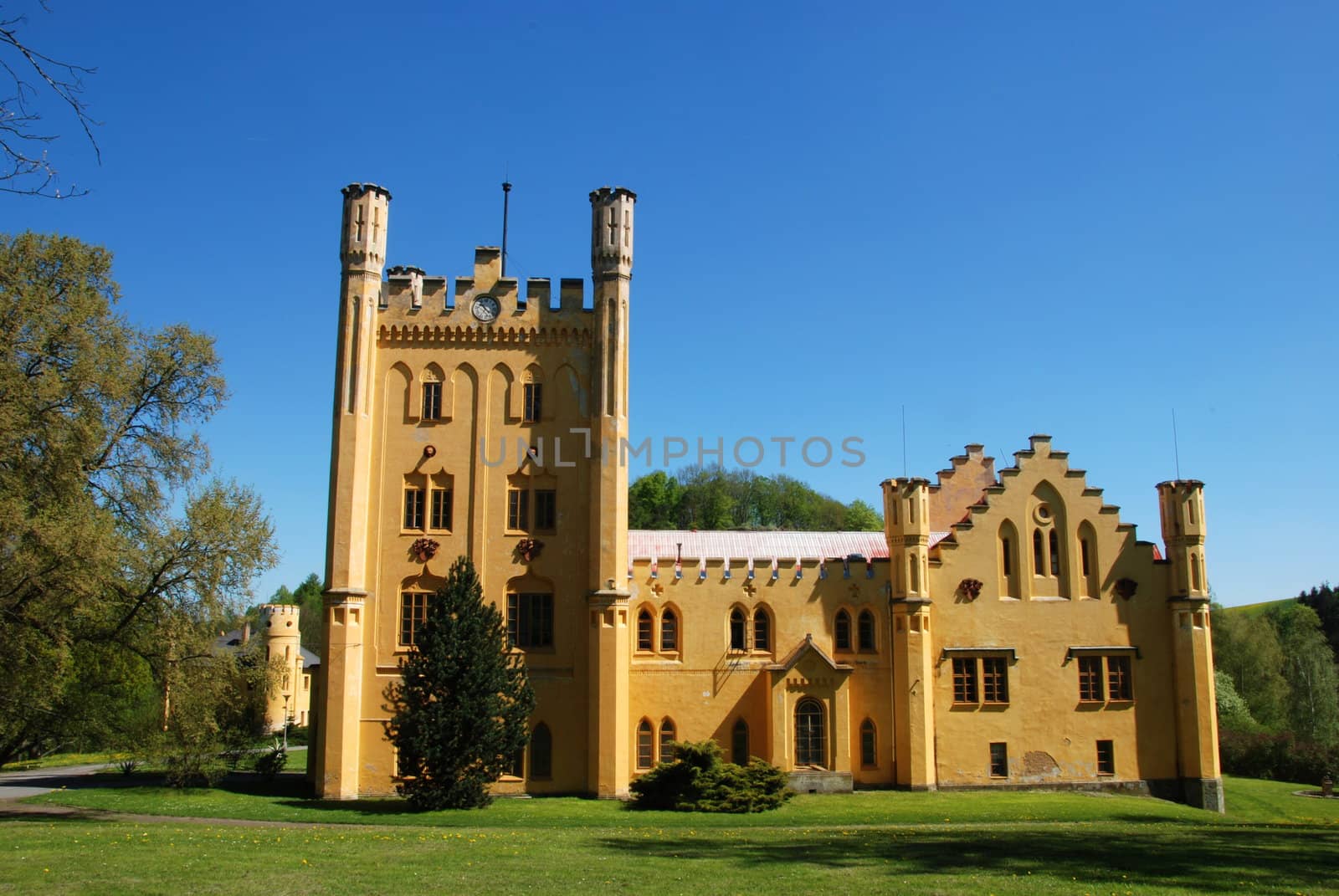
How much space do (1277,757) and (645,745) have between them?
30042 millimetres

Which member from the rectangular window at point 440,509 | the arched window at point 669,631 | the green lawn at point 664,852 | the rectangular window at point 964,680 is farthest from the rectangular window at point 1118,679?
the rectangular window at point 440,509

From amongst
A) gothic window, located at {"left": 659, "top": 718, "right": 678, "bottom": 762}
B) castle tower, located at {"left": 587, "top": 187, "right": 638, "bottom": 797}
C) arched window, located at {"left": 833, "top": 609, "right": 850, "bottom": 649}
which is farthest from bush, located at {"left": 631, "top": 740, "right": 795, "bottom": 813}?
arched window, located at {"left": 833, "top": 609, "right": 850, "bottom": 649}

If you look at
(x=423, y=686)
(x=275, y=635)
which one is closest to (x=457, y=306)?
(x=423, y=686)

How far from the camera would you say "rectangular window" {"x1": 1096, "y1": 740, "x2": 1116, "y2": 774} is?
36031mm

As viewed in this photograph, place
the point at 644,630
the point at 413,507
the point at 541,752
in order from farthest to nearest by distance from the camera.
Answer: the point at 644,630 → the point at 413,507 → the point at 541,752

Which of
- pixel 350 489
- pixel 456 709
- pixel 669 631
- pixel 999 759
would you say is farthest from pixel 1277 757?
pixel 350 489

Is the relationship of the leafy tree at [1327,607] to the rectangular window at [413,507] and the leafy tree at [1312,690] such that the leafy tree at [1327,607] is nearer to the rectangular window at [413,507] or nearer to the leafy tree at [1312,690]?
the leafy tree at [1312,690]

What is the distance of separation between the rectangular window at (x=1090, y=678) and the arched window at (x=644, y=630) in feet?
50.2

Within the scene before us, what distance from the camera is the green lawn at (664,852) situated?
51.1ft

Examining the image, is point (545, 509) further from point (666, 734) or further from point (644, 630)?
point (666, 734)

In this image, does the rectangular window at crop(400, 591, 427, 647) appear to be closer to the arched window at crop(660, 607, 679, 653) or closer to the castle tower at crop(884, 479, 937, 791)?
the arched window at crop(660, 607, 679, 653)

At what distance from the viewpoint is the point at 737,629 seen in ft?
119

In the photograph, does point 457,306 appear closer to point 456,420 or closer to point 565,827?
point 456,420

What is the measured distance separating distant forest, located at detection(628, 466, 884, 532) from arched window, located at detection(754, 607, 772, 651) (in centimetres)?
4710
